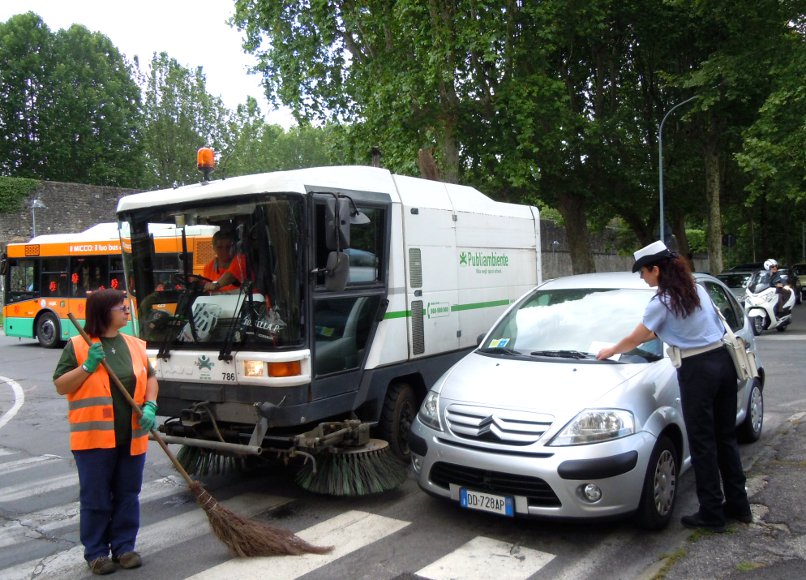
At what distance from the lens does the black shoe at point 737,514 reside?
4.64 metres

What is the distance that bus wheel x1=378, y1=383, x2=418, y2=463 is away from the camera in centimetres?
616

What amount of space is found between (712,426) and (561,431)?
107 centimetres

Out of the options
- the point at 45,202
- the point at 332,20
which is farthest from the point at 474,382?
the point at 45,202

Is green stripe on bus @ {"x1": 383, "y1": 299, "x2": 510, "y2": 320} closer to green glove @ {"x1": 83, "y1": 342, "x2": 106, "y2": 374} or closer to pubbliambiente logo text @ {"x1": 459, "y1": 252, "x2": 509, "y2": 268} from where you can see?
pubbliambiente logo text @ {"x1": 459, "y1": 252, "x2": 509, "y2": 268}

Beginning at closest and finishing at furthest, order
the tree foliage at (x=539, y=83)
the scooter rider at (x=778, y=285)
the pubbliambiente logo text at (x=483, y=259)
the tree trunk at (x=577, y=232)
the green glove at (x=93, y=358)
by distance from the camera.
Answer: the green glove at (x=93, y=358), the pubbliambiente logo text at (x=483, y=259), the scooter rider at (x=778, y=285), the tree foliage at (x=539, y=83), the tree trunk at (x=577, y=232)

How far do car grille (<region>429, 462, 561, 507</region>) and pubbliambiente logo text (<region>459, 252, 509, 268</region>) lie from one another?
3008 mm

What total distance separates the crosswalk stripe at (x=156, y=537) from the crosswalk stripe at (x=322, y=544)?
67 cm

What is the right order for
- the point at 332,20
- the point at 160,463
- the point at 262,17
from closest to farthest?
the point at 160,463, the point at 332,20, the point at 262,17

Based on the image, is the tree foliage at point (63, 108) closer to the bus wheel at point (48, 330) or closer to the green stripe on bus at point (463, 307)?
the bus wheel at point (48, 330)

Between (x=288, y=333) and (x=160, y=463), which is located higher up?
(x=288, y=333)

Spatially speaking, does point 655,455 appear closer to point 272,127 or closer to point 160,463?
point 160,463

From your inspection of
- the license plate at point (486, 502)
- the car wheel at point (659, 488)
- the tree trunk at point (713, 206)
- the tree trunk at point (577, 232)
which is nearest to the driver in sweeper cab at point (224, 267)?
the license plate at point (486, 502)

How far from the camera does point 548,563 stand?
4.17 meters

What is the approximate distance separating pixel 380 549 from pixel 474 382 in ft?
4.30
